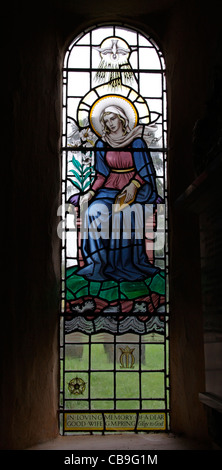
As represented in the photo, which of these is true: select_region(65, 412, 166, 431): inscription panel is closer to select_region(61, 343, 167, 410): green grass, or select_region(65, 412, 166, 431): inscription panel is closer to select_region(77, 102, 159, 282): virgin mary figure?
Answer: select_region(61, 343, 167, 410): green grass

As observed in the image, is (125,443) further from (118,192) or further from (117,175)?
(117,175)

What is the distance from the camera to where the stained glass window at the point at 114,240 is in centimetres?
436

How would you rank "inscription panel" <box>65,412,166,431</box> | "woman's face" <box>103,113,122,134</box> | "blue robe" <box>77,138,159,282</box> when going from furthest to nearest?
"woman's face" <box>103,113,122,134</box>
"blue robe" <box>77,138,159,282</box>
"inscription panel" <box>65,412,166,431</box>

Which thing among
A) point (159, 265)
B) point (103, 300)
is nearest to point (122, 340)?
point (103, 300)

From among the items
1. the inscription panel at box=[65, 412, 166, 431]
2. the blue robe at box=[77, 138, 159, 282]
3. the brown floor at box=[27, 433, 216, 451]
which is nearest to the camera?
the brown floor at box=[27, 433, 216, 451]

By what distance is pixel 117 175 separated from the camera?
15.5 feet

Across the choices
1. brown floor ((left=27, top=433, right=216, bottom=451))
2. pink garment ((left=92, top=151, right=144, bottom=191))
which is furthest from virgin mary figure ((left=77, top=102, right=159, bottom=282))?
brown floor ((left=27, top=433, right=216, bottom=451))

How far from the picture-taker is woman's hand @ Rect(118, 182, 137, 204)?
4.65 meters

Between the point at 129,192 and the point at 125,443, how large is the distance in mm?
1857

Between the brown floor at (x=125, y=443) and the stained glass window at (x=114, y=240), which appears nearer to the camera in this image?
the brown floor at (x=125, y=443)

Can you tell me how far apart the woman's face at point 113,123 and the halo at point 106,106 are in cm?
6

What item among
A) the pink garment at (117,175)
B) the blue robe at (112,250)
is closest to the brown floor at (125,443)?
the blue robe at (112,250)

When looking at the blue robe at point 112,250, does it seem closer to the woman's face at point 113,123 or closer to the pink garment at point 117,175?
the pink garment at point 117,175
